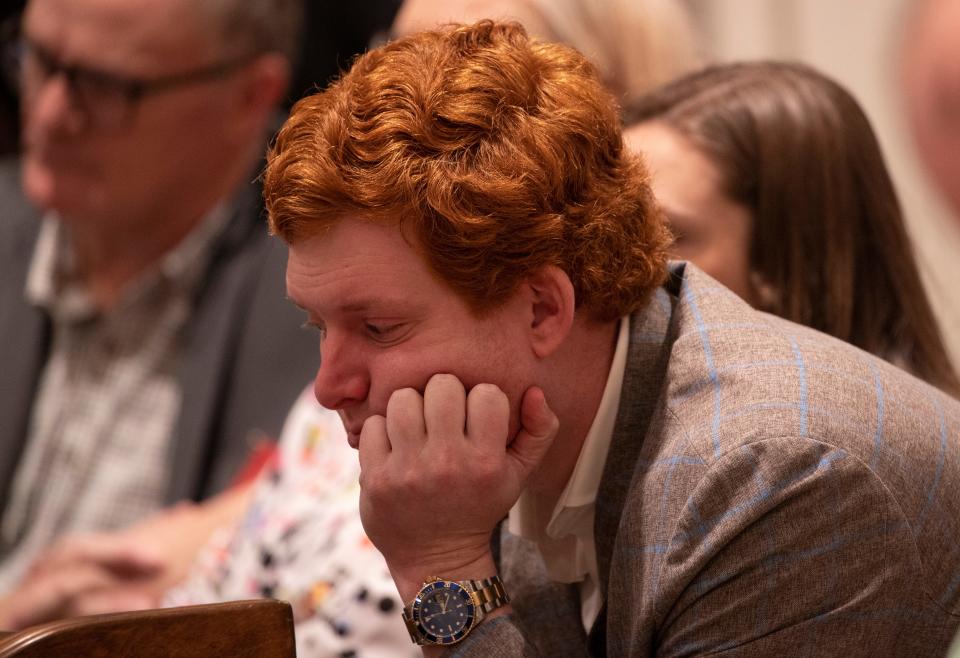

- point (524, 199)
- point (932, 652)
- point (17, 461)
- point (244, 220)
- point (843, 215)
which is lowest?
point (17, 461)

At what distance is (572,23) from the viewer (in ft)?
8.43

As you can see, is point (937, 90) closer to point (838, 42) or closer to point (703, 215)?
point (703, 215)

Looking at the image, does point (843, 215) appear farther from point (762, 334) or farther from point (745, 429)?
point (745, 429)

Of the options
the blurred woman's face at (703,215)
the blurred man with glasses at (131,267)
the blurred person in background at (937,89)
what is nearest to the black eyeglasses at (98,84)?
the blurred man with glasses at (131,267)

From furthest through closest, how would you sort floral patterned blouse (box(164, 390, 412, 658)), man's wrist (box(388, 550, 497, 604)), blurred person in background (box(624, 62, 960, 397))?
blurred person in background (box(624, 62, 960, 397)) → floral patterned blouse (box(164, 390, 412, 658)) → man's wrist (box(388, 550, 497, 604))

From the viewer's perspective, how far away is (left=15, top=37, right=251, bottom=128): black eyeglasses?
295 cm

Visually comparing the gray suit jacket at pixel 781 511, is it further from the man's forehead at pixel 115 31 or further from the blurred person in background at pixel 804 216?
the man's forehead at pixel 115 31

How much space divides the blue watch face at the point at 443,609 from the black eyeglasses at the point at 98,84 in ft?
6.39

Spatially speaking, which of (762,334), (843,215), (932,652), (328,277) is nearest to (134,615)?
(328,277)

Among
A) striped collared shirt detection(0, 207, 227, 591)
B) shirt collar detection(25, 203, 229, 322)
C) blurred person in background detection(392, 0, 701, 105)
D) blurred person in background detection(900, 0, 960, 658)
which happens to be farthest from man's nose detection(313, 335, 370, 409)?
shirt collar detection(25, 203, 229, 322)

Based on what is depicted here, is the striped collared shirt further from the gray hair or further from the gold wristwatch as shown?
the gold wristwatch

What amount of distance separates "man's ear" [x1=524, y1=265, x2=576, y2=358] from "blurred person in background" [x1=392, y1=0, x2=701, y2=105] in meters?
1.17

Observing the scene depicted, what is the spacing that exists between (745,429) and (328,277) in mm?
483

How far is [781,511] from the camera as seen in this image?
51.6 inches
